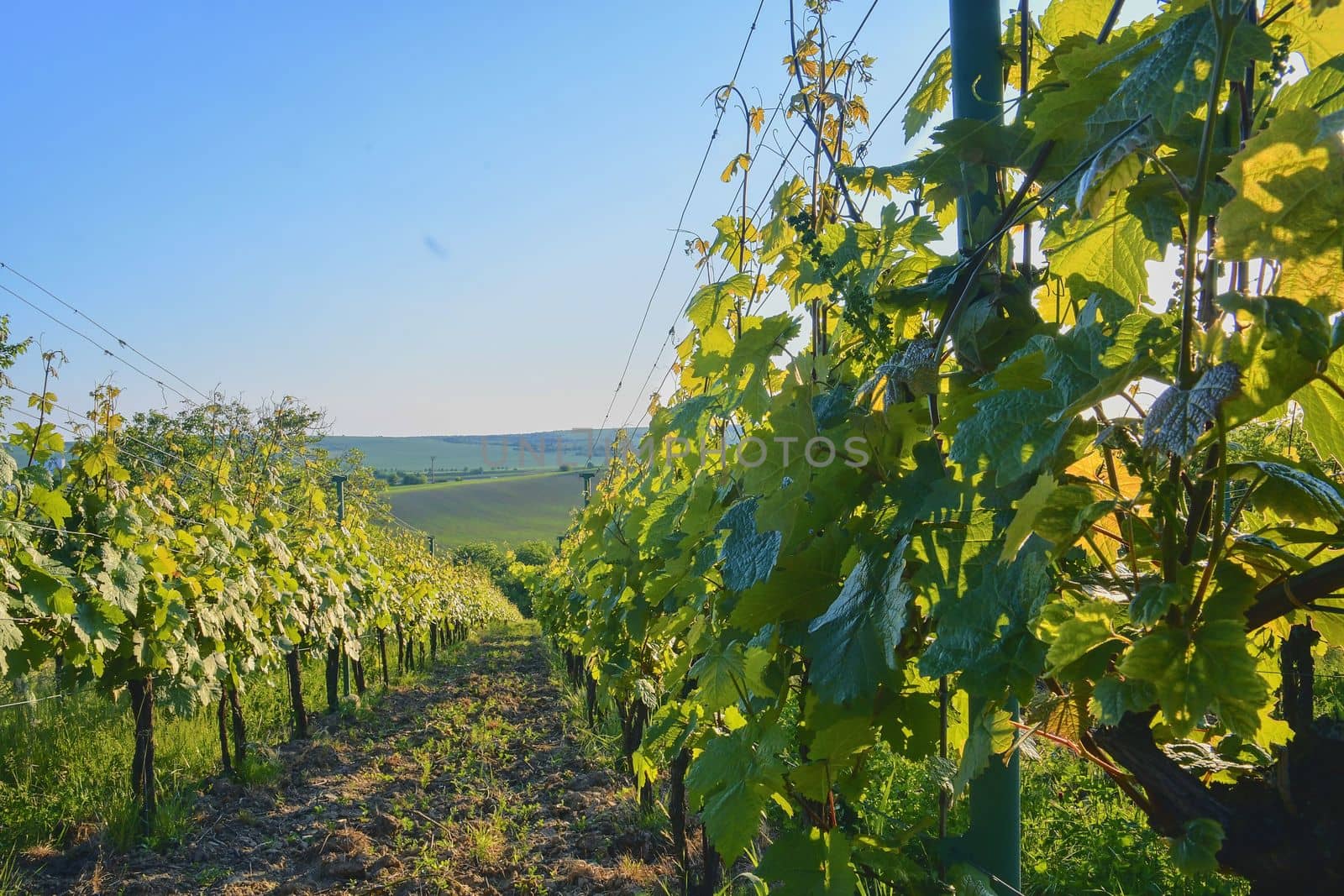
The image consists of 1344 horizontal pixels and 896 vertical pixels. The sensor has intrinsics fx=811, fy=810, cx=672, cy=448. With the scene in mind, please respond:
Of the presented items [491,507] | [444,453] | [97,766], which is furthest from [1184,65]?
[444,453]

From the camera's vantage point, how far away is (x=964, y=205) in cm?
137

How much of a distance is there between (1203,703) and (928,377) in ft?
1.64

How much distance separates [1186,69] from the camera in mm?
715

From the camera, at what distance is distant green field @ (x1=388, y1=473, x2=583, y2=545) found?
70438mm

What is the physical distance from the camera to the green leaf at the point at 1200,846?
81 cm

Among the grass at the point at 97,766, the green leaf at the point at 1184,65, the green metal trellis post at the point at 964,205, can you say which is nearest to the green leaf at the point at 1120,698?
the green leaf at the point at 1184,65

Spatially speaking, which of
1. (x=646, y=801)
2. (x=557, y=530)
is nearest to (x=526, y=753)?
(x=646, y=801)

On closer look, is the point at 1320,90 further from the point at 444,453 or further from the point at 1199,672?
the point at 444,453

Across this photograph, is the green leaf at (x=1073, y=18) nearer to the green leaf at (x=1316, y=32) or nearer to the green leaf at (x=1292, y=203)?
the green leaf at (x=1316, y=32)

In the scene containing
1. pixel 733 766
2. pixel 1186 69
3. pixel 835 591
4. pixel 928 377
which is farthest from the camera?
pixel 733 766

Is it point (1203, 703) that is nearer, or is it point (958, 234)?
point (1203, 703)

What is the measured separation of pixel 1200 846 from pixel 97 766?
27.2 ft

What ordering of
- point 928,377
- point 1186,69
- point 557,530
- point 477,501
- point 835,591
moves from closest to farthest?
point 1186,69 → point 928,377 → point 835,591 → point 557,530 → point 477,501

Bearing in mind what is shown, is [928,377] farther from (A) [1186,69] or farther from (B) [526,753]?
(B) [526,753]
